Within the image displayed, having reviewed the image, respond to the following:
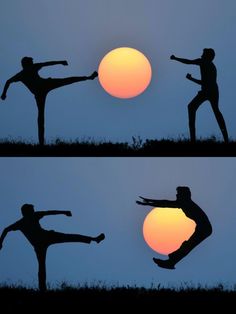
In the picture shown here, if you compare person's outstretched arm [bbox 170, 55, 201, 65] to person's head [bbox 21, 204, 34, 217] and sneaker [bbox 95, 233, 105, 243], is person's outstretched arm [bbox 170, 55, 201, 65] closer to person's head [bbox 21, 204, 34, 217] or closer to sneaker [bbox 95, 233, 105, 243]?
sneaker [bbox 95, 233, 105, 243]

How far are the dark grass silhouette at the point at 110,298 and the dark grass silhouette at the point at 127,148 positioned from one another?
74.4 inches

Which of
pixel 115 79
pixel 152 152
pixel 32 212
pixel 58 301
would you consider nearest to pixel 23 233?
pixel 32 212

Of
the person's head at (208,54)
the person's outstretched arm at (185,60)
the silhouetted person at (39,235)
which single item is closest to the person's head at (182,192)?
the silhouetted person at (39,235)

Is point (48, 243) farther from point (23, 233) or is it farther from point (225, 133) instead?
point (225, 133)

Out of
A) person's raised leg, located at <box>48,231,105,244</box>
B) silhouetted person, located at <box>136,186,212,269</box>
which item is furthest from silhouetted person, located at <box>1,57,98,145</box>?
silhouetted person, located at <box>136,186,212,269</box>

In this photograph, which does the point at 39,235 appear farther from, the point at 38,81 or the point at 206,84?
the point at 206,84

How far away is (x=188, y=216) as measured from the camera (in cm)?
1123

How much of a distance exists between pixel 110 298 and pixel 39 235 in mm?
1432

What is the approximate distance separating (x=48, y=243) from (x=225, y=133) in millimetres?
3161

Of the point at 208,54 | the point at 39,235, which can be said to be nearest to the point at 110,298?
the point at 39,235

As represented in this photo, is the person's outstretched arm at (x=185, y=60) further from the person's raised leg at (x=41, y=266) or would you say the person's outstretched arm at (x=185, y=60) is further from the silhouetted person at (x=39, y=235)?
the person's raised leg at (x=41, y=266)

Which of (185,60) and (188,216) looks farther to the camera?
(185,60)

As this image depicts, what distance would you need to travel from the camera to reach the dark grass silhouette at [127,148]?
11470mm

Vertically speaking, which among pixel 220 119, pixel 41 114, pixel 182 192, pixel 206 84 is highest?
pixel 206 84
